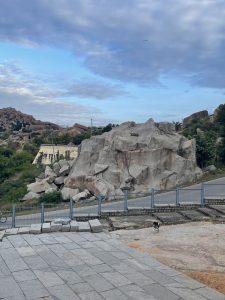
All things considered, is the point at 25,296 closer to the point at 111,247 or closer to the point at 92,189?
the point at 111,247

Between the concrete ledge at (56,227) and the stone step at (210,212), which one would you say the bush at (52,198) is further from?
the concrete ledge at (56,227)

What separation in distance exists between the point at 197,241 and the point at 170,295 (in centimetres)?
497

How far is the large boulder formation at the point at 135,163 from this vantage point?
28844 mm

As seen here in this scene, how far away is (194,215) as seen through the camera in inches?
678

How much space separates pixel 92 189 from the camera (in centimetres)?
2869

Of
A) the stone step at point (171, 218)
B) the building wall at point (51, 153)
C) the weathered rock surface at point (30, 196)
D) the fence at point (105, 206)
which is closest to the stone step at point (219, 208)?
the fence at point (105, 206)

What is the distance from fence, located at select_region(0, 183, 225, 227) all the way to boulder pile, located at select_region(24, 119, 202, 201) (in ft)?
9.06

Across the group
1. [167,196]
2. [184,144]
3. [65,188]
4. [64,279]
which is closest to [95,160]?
[65,188]

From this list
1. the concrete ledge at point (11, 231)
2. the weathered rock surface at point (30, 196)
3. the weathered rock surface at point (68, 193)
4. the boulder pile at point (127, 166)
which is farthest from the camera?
the weathered rock surface at point (30, 196)

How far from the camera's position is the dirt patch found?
29.5 feet

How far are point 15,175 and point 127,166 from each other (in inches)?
829

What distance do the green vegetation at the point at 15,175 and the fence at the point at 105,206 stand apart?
44.7 ft

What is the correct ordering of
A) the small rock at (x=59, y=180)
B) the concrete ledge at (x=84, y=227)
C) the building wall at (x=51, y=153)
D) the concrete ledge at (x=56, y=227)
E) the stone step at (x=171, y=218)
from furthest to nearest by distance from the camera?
the building wall at (x=51, y=153), the small rock at (x=59, y=180), the stone step at (x=171, y=218), the concrete ledge at (x=84, y=227), the concrete ledge at (x=56, y=227)

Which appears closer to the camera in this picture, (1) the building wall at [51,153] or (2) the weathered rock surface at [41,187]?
(2) the weathered rock surface at [41,187]
